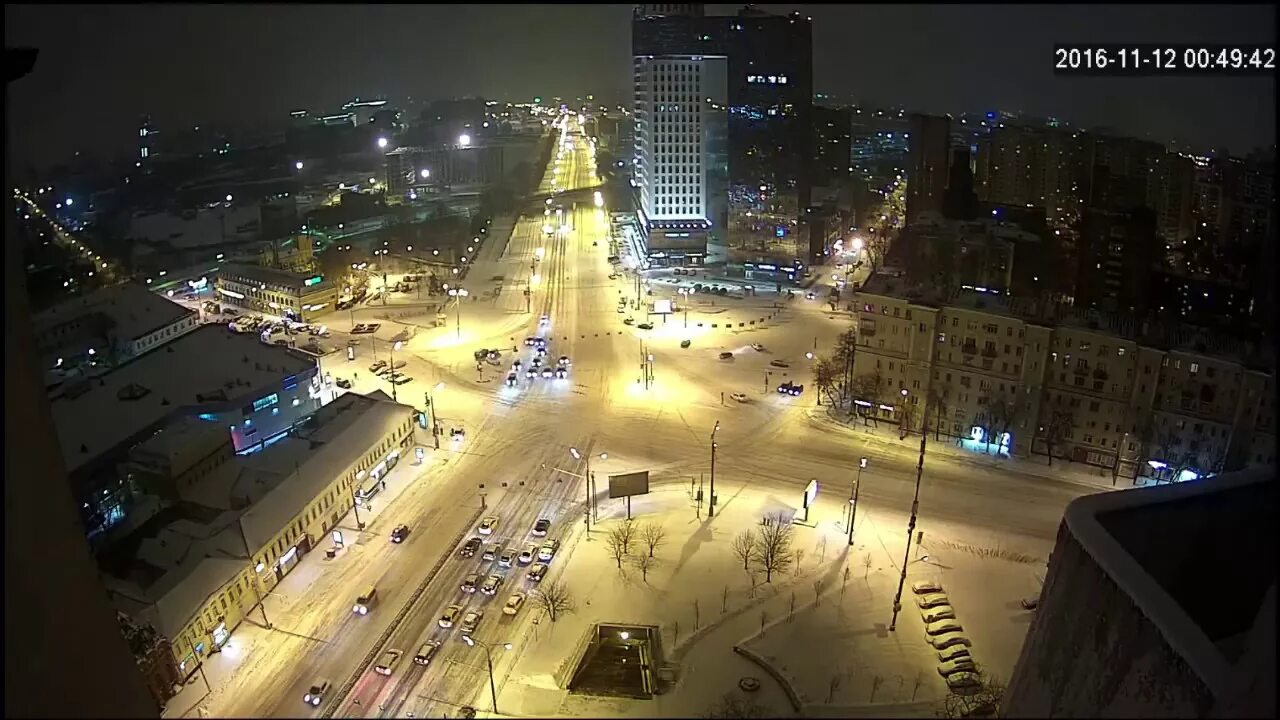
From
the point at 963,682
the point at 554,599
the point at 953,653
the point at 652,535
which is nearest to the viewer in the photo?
the point at 963,682

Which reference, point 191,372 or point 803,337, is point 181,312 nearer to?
point 191,372

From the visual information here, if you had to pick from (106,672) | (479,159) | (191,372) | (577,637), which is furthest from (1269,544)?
(479,159)

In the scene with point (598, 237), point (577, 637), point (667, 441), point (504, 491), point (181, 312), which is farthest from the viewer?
point (598, 237)

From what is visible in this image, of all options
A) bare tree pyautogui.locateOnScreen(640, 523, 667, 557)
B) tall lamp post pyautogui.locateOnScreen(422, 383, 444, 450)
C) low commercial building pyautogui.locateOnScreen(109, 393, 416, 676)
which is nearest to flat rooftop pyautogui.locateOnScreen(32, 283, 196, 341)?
Result: tall lamp post pyautogui.locateOnScreen(422, 383, 444, 450)

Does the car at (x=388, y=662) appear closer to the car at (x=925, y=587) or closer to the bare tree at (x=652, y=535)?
the bare tree at (x=652, y=535)

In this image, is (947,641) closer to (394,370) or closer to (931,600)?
(931,600)

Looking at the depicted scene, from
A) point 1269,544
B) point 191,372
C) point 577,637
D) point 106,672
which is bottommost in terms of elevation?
point 577,637

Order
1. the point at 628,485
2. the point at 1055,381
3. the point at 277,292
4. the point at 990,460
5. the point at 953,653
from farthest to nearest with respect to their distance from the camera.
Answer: the point at 277,292
the point at 990,460
the point at 1055,381
the point at 628,485
the point at 953,653

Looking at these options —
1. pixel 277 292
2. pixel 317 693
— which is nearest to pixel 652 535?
pixel 317 693
